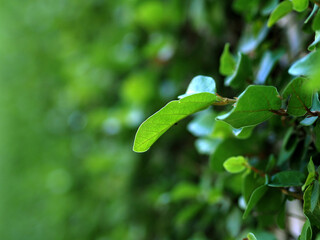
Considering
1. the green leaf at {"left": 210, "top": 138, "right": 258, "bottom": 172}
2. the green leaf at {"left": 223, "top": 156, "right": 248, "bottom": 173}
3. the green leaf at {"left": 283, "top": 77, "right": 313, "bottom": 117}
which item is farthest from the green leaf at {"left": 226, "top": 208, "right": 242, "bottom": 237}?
the green leaf at {"left": 283, "top": 77, "right": 313, "bottom": 117}

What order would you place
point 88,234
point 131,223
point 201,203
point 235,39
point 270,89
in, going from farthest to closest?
point 88,234 < point 131,223 < point 235,39 < point 201,203 < point 270,89

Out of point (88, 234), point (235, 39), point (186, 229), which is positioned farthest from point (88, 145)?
point (235, 39)

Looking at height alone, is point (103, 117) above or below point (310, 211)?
below

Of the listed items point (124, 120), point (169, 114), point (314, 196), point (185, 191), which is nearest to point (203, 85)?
point (169, 114)

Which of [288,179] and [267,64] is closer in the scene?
[288,179]

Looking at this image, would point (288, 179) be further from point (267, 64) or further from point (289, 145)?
point (267, 64)

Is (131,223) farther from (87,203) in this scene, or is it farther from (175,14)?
(175,14)

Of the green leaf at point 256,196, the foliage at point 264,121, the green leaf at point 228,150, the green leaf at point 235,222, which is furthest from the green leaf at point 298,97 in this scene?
the green leaf at point 235,222

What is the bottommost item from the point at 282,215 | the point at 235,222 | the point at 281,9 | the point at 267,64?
the point at 235,222
